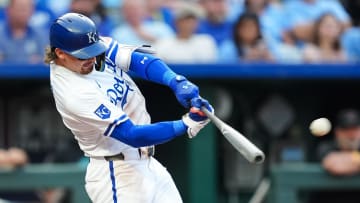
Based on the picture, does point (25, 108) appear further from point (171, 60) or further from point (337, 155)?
point (337, 155)

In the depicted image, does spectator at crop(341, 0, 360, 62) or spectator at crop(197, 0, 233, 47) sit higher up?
spectator at crop(197, 0, 233, 47)

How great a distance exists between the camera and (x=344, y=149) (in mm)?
7988

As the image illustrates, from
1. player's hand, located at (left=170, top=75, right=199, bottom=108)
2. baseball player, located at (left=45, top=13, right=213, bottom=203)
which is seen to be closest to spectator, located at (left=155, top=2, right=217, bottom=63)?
baseball player, located at (left=45, top=13, right=213, bottom=203)

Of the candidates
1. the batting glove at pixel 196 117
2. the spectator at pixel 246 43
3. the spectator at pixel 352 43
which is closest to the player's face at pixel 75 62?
the batting glove at pixel 196 117

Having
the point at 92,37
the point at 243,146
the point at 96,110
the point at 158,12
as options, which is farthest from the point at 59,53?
the point at 158,12

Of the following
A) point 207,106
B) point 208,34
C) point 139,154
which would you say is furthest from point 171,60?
point 207,106

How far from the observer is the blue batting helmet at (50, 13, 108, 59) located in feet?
17.0

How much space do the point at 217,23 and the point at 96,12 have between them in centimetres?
102

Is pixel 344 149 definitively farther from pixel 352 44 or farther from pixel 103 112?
pixel 103 112

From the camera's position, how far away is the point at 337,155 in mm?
7816

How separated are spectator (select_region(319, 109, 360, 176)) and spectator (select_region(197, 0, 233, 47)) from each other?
128 cm

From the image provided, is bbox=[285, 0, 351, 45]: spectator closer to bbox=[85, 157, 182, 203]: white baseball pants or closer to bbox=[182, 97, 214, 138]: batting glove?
bbox=[85, 157, 182, 203]: white baseball pants

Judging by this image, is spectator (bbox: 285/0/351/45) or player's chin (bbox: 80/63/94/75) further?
spectator (bbox: 285/0/351/45)

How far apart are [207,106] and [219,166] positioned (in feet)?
11.7
